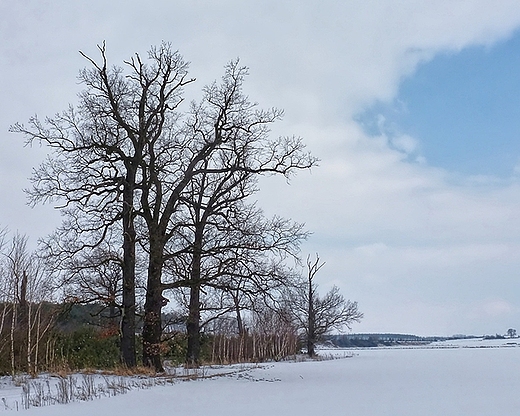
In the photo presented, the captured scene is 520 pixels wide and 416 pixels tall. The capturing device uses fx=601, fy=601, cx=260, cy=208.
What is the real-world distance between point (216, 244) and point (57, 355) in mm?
7578

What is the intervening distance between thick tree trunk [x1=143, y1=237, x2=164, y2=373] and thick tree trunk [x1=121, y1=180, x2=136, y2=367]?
51 cm

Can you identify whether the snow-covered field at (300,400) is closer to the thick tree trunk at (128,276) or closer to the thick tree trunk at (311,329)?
the thick tree trunk at (128,276)

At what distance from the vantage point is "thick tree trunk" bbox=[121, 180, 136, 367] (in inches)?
819

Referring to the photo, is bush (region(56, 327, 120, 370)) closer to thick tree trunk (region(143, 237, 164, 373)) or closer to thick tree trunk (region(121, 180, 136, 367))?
thick tree trunk (region(121, 180, 136, 367))

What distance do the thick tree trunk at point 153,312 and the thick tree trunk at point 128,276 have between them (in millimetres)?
512

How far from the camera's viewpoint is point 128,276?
68.7 ft

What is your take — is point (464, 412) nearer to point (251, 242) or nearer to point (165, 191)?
point (251, 242)

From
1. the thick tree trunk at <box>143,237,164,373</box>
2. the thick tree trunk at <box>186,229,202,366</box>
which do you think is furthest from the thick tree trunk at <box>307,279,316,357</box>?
the thick tree trunk at <box>143,237,164,373</box>

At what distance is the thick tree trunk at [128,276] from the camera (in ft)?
68.3

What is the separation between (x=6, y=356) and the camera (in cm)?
1867

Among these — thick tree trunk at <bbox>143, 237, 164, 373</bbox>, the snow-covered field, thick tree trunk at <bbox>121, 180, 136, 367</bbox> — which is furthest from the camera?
thick tree trunk at <bbox>121, 180, 136, 367</bbox>

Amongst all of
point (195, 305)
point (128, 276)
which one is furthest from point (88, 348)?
point (128, 276)

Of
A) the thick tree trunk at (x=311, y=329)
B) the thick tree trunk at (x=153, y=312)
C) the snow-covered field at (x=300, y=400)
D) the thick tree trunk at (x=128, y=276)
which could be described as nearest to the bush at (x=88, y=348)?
the thick tree trunk at (x=128, y=276)

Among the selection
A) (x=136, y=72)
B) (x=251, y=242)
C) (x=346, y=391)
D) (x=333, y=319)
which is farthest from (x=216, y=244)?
(x=333, y=319)
